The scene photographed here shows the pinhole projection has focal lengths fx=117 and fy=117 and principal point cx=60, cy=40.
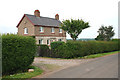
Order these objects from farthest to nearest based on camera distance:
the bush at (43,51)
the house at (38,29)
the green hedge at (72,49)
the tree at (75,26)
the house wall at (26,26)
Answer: the house wall at (26,26)
the house at (38,29)
the tree at (75,26)
the bush at (43,51)
the green hedge at (72,49)

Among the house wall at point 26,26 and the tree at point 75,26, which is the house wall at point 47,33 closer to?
the house wall at point 26,26

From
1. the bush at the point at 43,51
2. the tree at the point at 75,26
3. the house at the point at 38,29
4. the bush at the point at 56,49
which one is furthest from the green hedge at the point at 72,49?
the house at the point at 38,29

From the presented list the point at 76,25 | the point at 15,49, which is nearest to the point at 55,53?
the point at 15,49

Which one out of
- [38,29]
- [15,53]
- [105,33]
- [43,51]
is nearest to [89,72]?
[15,53]

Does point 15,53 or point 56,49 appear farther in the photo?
point 56,49

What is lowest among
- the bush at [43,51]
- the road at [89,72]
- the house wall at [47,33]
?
the road at [89,72]

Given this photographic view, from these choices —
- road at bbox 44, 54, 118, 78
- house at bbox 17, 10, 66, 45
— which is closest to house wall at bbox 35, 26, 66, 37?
house at bbox 17, 10, 66, 45

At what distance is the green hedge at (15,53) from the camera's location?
7600mm

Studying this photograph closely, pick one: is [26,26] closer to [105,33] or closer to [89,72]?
[89,72]

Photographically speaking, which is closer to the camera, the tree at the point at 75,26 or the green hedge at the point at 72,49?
the green hedge at the point at 72,49

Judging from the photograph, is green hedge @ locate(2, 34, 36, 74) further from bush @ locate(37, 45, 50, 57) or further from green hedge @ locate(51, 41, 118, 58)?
bush @ locate(37, 45, 50, 57)

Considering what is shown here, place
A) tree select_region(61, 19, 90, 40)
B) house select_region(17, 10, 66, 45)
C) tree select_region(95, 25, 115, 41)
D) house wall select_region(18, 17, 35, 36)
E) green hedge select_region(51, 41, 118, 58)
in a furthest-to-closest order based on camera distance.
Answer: tree select_region(95, 25, 115, 41), house wall select_region(18, 17, 35, 36), house select_region(17, 10, 66, 45), tree select_region(61, 19, 90, 40), green hedge select_region(51, 41, 118, 58)

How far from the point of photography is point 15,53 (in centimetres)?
812

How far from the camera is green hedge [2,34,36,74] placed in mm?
7600
